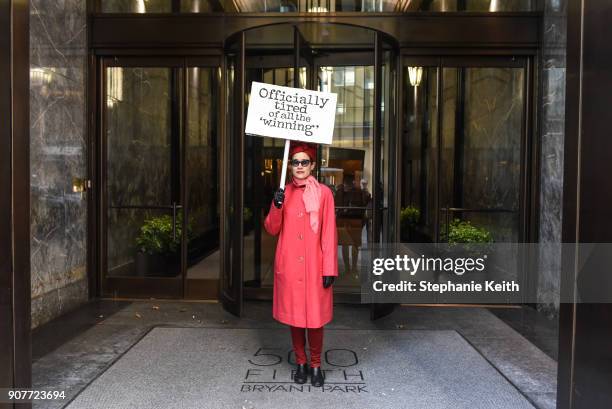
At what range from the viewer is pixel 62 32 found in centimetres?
588

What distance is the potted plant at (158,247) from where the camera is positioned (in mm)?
6801

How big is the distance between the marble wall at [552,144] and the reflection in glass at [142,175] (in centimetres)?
454

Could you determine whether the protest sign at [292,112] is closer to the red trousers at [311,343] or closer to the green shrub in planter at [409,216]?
the red trousers at [311,343]

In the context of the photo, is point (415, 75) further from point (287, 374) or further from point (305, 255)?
point (287, 374)

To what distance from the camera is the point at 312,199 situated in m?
3.84

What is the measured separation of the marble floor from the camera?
4055 millimetres

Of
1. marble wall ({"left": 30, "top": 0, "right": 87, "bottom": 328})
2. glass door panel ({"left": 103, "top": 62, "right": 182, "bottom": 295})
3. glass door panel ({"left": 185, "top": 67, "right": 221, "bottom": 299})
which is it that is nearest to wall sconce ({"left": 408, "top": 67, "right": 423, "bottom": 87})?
glass door panel ({"left": 185, "top": 67, "right": 221, "bottom": 299})

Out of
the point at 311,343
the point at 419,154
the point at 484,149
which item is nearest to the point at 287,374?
the point at 311,343

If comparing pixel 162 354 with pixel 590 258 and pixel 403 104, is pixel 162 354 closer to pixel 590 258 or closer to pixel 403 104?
pixel 590 258

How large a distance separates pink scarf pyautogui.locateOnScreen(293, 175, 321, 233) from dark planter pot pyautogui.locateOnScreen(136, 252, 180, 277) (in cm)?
348

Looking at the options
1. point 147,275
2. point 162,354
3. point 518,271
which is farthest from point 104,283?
point 518,271

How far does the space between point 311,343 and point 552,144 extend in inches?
150

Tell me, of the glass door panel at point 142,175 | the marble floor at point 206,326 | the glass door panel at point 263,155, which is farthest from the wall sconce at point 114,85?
the marble floor at point 206,326

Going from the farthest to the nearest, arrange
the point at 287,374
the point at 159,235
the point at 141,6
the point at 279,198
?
the point at 159,235 → the point at 141,6 → the point at 287,374 → the point at 279,198
